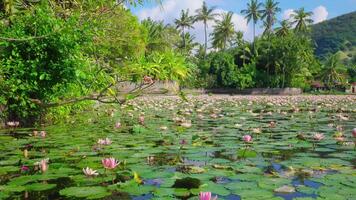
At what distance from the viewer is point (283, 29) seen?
6762 cm

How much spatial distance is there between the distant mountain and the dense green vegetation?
81.4m

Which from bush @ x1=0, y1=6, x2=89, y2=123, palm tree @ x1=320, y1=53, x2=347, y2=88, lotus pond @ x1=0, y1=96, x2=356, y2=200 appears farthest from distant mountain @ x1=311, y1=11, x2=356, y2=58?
lotus pond @ x1=0, y1=96, x2=356, y2=200

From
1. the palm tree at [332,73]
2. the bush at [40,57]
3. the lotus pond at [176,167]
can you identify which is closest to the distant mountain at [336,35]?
the palm tree at [332,73]

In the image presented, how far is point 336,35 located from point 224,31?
380 feet

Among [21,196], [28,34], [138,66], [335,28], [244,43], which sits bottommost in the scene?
[21,196]

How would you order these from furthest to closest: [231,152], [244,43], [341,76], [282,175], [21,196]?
1. [341,76]
2. [244,43]
3. [231,152]
4. [282,175]
5. [21,196]

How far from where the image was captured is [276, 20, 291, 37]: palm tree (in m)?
67.6

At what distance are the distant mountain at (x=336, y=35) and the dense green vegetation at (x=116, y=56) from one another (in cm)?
8136

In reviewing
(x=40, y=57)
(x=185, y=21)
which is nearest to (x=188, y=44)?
(x=185, y=21)

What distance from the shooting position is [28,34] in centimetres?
796

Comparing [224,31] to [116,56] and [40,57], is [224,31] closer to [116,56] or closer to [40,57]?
[116,56]

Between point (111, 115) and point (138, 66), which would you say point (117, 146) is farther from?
point (111, 115)

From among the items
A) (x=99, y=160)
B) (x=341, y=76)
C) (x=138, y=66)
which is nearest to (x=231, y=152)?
(x=99, y=160)

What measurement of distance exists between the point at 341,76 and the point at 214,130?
7457 cm
